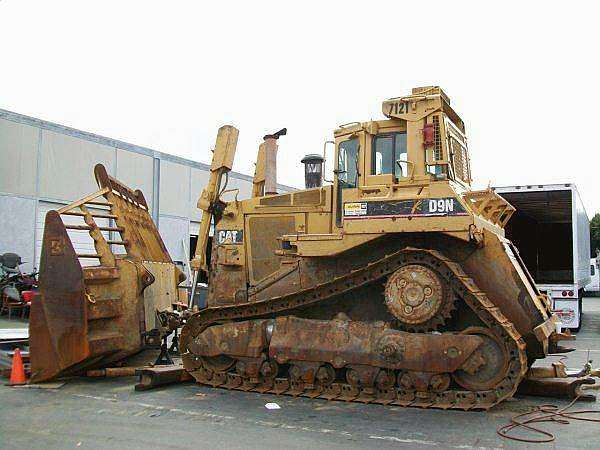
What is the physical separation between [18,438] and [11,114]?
15757 mm

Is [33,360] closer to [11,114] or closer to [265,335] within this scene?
[265,335]

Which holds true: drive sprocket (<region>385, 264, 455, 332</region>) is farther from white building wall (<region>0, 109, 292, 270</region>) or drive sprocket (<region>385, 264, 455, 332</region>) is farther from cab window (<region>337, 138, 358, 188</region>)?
white building wall (<region>0, 109, 292, 270</region>)

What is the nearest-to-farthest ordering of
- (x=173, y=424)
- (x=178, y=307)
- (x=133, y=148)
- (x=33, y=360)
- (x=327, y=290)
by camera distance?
(x=173, y=424)
(x=327, y=290)
(x=33, y=360)
(x=178, y=307)
(x=133, y=148)

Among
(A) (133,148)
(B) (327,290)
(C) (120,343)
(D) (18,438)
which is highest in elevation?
(A) (133,148)

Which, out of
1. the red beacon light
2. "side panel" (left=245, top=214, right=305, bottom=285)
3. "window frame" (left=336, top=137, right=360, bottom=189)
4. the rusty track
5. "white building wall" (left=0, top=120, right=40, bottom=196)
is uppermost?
"white building wall" (left=0, top=120, right=40, bottom=196)

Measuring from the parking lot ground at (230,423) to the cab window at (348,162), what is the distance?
3.04 meters

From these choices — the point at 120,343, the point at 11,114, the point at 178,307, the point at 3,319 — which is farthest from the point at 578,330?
the point at 11,114

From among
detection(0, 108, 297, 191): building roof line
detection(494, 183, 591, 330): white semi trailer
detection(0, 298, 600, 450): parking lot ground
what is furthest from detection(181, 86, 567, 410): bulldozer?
detection(0, 108, 297, 191): building roof line

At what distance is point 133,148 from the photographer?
78.5 feet

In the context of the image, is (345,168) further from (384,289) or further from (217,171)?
(217,171)

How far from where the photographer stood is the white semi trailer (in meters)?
16.5

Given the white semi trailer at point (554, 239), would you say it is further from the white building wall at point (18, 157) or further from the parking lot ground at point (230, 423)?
the white building wall at point (18, 157)

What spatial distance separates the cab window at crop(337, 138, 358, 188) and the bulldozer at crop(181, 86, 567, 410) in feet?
0.05

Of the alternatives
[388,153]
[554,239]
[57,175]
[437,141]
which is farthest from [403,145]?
[57,175]
